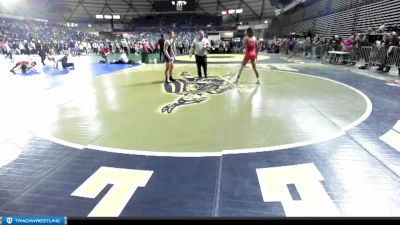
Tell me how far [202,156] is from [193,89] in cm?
527

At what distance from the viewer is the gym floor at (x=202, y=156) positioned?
9.24 feet

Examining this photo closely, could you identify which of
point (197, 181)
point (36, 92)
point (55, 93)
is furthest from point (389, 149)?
point (36, 92)

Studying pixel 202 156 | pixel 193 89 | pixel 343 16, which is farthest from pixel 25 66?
pixel 343 16

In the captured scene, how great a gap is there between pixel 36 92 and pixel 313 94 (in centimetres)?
843

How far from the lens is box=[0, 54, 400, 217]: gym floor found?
2816 mm

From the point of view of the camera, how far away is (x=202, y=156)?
389cm

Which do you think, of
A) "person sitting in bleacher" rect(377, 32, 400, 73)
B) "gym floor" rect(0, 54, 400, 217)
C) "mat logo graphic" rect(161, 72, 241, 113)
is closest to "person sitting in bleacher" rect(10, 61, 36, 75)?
"gym floor" rect(0, 54, 400, 217)

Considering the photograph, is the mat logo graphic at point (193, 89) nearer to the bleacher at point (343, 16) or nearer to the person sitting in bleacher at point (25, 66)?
the person sitting in bleacher at point (25, 66)

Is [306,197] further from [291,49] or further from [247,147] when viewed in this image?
[291,49]

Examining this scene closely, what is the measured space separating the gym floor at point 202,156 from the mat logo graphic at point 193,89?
0.40 feet

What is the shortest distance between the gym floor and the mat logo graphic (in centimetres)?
12

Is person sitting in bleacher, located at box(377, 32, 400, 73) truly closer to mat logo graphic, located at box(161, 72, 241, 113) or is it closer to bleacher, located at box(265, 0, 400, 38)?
bleacher, located at box(265, 0, 400, 38)

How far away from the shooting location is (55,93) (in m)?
8.67

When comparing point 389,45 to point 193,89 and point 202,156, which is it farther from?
point 202,156
